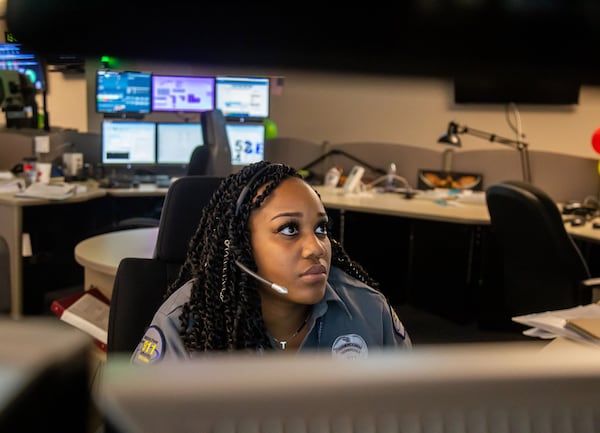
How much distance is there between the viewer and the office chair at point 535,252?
2.52 meters

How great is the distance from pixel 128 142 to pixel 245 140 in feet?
2.40

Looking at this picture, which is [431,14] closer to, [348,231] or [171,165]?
[348,231]

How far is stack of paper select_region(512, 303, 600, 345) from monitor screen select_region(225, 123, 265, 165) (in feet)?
9.77

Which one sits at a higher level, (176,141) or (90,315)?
(176,141)

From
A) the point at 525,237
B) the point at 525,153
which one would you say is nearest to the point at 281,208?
the point at 525,237

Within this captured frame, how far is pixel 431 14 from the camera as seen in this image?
0.73 feet

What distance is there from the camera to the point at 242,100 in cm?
447

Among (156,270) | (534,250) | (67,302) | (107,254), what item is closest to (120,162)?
(107,254)

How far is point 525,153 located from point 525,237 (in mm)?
1488

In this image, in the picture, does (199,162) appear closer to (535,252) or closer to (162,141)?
(162,141)

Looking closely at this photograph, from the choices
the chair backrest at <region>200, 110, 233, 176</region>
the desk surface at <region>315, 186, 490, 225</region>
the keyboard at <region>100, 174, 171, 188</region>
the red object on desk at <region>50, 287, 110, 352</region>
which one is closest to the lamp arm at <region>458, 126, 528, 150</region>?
the desk surface at <region>315, 186, 490, 225</region>

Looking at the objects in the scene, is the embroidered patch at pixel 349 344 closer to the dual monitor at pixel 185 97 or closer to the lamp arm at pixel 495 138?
the lamp arm at pixel 495 138

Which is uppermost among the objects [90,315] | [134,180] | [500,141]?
[500,141]

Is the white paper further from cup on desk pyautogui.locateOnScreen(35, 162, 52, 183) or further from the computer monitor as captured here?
cup on desk pyautogui.locateOnScreen(35, 162, 52, 183)
